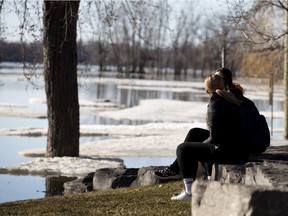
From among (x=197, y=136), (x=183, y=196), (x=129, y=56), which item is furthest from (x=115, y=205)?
(x=129, y=56)

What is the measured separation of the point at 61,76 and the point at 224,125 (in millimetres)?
8031

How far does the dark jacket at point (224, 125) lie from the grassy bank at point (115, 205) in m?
0.68

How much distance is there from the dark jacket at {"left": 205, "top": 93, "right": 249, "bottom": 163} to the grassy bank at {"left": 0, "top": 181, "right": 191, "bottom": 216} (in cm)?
68

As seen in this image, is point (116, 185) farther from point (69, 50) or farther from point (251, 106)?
point (69, 50)

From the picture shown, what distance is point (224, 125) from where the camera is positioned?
7.49m

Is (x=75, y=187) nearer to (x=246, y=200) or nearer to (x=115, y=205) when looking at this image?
(x=115, y=205)

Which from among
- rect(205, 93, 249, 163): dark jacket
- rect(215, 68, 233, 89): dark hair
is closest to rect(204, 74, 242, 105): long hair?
rect(205, 93, 249, 163): dark jacket

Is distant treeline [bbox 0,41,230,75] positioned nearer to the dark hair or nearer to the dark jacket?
the dark hair

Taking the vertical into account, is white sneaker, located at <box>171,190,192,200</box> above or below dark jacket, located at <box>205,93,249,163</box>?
below

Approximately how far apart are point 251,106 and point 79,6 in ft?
26.0

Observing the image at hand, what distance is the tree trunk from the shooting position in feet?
49.1

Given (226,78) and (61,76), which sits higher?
(226,78)

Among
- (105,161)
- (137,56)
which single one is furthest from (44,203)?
(137,56)

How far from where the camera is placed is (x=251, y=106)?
25.4ft
